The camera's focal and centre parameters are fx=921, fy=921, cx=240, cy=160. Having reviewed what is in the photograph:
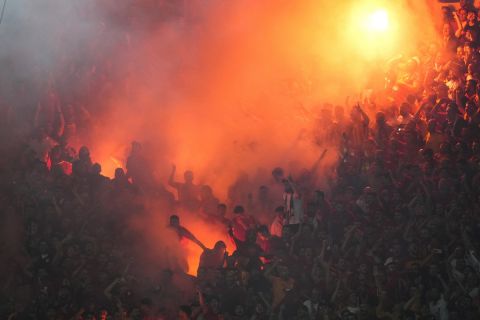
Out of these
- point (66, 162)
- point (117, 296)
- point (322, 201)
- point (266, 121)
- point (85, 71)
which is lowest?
point (117, 296)

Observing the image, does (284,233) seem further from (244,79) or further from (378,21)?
(378,21)

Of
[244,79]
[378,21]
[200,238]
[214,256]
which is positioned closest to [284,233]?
[214,256]

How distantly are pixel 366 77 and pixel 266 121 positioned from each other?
2.02 m

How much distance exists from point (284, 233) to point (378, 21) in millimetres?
6302

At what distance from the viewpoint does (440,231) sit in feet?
40.1

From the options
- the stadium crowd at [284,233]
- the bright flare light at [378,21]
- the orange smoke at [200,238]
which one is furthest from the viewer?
the bright flare light at [378,21]

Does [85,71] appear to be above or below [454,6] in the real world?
below

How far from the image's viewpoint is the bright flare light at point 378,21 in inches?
673

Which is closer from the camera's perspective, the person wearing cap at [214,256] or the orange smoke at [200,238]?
the person wearing cap at [214,256]

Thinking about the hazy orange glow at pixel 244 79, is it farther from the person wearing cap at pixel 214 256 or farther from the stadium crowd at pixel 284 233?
the person wearing cap at pixel 214 256

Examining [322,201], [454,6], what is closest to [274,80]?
[454,6]

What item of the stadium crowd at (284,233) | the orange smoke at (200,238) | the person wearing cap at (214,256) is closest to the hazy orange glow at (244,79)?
the stadium crowd at (284,233)

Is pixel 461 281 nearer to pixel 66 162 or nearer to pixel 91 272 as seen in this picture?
pixel 91 272

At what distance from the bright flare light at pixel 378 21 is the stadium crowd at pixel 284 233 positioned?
274 cm
